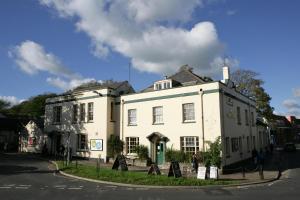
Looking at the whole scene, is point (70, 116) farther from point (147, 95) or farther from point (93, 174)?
point (93, 174)

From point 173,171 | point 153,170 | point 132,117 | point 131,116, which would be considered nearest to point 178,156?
point 153,170

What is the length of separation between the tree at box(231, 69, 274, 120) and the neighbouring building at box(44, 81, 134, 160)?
77.3ft

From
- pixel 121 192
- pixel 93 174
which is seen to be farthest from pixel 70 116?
pixel 121 192

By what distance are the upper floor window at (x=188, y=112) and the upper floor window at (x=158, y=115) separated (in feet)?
8.60

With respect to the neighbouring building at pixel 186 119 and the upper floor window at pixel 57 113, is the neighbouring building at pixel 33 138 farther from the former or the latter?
the neighbouring building at pixel 186 119

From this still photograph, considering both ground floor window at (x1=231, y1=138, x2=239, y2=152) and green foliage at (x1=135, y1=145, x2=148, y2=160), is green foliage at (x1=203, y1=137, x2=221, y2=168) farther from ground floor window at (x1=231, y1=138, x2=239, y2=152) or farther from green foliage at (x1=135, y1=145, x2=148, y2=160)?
green foliage at (x1=135, y1=145, x2=148, y2=160)

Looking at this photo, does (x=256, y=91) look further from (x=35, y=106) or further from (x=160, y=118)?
(x=35, y=106)

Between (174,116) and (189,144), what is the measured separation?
9.61 feet

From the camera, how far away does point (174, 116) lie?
27.2 m

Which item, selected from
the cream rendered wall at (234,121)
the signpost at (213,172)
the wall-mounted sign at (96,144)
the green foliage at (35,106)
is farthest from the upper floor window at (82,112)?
the green foliage at (35,106)

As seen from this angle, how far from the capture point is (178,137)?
26.6 meters

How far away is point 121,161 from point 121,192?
8.29 m

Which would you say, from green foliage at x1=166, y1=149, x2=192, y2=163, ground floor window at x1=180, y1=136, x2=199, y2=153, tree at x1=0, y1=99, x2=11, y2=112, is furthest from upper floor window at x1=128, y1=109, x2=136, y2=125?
tree at x1=0, y1=99, x2=11, y2=112

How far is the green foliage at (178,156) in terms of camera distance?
25.3 meters
